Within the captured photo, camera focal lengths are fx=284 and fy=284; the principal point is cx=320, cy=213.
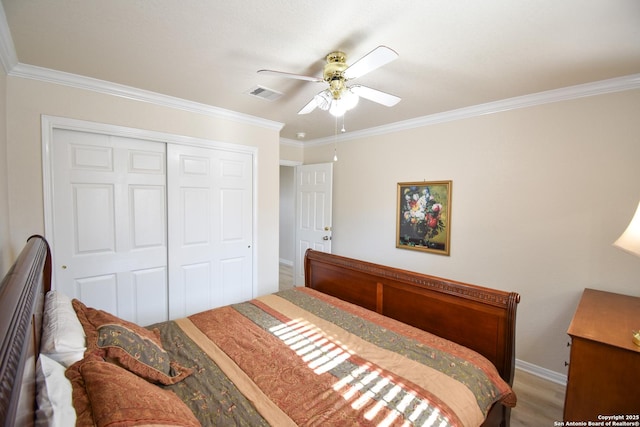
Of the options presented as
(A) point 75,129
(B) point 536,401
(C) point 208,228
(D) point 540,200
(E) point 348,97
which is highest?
(E) point 348,97

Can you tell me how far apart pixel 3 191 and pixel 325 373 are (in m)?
2.33

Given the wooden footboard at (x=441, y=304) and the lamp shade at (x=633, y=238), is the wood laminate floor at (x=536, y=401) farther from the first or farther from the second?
the lamp shade at (x=633, y=238)

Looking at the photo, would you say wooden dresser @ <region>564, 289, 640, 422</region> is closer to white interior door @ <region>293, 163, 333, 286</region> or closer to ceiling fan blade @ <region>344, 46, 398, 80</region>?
ceiling fan blade @ <region>344, 46, 398, 80</region>

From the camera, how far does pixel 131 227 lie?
8.45 ft

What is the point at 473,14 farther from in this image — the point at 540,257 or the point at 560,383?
the point at 560,383

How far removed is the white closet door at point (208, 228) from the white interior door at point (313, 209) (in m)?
1.17

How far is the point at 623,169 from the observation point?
6.93ft

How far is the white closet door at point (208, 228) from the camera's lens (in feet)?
9.27

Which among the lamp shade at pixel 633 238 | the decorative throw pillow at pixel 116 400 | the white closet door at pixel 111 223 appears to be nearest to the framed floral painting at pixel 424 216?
the lamp shade at pixel 633 238

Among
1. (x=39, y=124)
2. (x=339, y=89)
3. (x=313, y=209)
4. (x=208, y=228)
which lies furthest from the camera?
(x=313, y=209)

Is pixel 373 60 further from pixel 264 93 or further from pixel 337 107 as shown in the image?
pixel 264 93

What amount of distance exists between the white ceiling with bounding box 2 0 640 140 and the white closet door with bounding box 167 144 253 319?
2.68 feet

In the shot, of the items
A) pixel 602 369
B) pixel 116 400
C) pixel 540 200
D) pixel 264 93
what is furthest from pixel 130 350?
pixel 540 200

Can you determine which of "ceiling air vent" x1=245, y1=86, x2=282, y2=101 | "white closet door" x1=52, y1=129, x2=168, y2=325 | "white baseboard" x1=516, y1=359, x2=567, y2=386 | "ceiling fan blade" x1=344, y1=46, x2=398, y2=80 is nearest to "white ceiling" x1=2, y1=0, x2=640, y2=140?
"ceiling air vent" x1=245, y1=86, x2=282, y2=101
